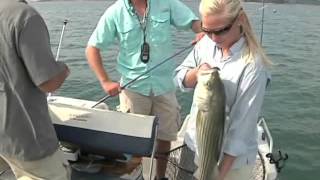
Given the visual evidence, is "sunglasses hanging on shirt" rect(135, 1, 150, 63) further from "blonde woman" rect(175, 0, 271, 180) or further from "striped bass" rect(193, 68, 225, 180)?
"striped bass" rect(193, 68, 225, 180)

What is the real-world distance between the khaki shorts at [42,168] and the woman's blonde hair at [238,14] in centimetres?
129

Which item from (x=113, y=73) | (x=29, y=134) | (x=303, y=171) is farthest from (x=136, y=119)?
(x=113, y=73)

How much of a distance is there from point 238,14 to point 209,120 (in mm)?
565

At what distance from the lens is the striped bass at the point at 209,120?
7.36 feet

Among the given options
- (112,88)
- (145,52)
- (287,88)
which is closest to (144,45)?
(145,52)

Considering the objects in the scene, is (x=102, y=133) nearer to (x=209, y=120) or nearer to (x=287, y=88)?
(x=209, y=120)

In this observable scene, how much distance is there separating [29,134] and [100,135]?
0.57 meters

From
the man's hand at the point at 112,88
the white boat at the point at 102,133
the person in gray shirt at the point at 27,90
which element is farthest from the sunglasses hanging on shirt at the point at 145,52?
the person in gray shirt at the point at 27,90

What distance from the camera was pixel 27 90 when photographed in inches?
103

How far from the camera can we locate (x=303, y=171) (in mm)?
6188

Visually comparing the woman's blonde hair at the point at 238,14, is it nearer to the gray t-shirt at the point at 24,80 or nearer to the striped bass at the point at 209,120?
the striped bass at the point at 209,120

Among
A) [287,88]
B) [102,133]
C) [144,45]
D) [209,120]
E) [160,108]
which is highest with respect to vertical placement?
[144,45]

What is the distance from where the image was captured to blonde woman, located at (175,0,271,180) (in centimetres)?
235

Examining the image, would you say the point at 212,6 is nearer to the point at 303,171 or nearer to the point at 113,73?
the point at 303,171
